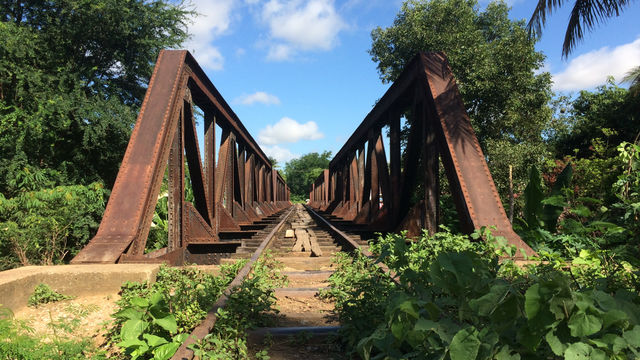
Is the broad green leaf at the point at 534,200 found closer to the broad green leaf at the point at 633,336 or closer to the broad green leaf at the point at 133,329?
the broad green leaf at the point at 633,336

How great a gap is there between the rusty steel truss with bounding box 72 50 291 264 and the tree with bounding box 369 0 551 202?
45.3 ft

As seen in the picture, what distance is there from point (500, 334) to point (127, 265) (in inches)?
118

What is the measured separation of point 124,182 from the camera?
4.21m

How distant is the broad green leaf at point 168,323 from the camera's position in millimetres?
2119

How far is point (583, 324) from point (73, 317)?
306 cm

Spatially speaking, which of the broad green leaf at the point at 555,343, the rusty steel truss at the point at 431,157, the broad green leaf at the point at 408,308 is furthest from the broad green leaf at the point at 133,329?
the rusty steel truss at the point at 431,157

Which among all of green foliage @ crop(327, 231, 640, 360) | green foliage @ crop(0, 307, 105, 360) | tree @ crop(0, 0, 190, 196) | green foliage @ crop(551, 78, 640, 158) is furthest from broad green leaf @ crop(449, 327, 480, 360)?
green foliage @ crop(551, 78, 640, 158)

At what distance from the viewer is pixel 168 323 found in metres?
2.15

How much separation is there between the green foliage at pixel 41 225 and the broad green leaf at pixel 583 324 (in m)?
6.97

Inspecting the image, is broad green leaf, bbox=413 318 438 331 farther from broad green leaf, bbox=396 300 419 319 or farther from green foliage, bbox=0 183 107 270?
green foliage, bbox=0 183 107 270

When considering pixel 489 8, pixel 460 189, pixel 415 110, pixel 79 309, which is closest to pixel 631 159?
pixel 460 189

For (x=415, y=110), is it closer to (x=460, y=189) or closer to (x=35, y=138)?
(x=460, y=189)

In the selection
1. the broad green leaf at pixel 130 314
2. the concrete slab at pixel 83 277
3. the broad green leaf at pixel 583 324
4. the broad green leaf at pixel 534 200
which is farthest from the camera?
the broad green leaf at pixel 534 200

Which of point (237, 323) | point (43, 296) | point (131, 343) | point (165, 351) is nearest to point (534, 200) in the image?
point (237, 323)
